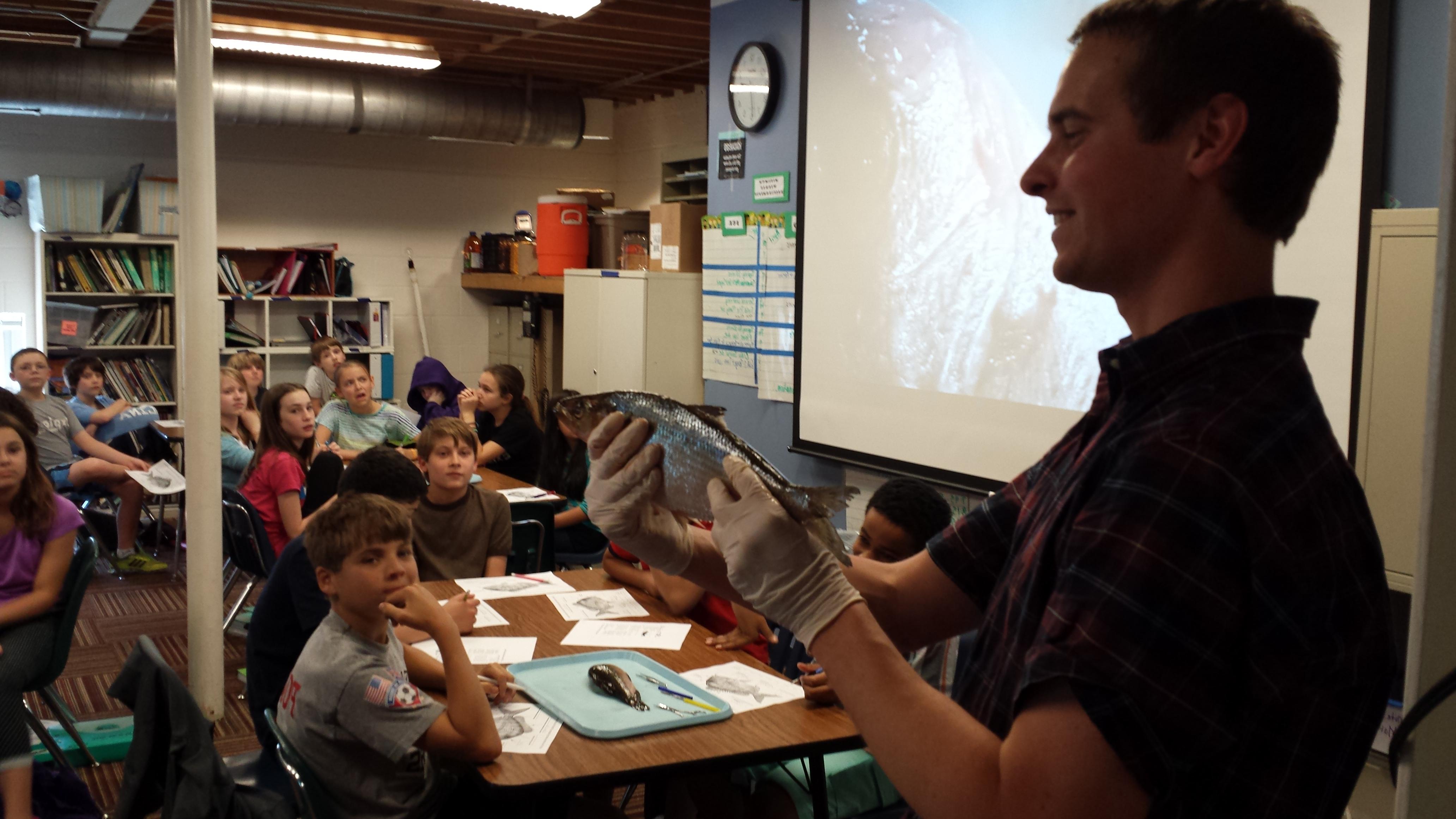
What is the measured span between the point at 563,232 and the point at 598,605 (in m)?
4.81

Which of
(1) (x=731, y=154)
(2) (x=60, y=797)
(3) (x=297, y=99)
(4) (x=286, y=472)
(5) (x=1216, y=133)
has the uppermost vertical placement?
(3) (x=297, y=99)

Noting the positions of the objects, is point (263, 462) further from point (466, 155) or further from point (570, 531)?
point (466, 155)

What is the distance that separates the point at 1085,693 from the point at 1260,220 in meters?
0.40

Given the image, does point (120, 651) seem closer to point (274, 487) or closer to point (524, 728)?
point (274, 487)

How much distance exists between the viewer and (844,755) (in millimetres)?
2541

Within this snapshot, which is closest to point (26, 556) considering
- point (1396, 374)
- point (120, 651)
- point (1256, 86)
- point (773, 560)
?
point (120, 651)

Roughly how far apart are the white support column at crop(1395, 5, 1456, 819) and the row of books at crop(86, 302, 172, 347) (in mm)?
8259

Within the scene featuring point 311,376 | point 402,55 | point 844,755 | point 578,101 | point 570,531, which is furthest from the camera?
point 578,101

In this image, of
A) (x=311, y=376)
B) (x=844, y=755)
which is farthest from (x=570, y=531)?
(x=311, y=376)

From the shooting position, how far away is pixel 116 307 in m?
7.59

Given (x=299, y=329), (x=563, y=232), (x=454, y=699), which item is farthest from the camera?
(x=299, y=329)

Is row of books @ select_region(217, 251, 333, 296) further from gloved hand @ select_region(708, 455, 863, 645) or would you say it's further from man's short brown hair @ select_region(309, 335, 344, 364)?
gloved hand @ select_region(708, 455, 863, 645)

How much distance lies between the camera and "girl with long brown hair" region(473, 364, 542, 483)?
18.2 ft

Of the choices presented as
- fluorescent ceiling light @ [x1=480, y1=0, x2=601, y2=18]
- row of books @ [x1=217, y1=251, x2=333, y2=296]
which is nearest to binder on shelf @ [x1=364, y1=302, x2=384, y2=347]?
row of books @ [x1=217, y1=251, x2=333, y2=296]
